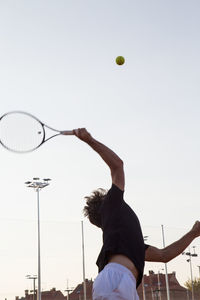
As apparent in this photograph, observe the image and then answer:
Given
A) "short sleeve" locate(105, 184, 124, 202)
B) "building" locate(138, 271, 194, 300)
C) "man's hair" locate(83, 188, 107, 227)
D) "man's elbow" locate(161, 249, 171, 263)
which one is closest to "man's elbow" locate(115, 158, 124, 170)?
"short sleeve" locate(105, 184, 124, 202)

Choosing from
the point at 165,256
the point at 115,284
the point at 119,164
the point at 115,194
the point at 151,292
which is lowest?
the point at 115,284

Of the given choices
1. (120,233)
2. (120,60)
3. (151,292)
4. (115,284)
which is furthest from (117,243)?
(151,292)

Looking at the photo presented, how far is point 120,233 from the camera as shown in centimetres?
422

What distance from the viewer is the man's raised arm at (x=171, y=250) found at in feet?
16.5

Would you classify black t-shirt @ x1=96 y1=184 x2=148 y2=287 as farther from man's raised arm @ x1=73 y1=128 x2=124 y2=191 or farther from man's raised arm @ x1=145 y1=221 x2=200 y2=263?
man's raised arm @ x1=145 y1=221 x2=200 y2=263

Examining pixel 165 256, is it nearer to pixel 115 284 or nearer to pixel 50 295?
pixel 115 284

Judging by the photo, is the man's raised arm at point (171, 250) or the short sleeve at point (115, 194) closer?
the short sleeve at point (115, 194)

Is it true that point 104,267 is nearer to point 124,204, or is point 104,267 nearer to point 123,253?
point 123,253

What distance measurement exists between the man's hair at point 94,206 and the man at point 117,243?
29 millimetres

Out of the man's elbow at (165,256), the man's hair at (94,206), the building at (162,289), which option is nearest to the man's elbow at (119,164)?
the man's hair at (94,206)

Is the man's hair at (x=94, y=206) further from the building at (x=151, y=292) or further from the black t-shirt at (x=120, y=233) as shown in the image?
the building at (x=151, y=292)

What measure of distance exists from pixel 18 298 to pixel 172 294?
28949 mm

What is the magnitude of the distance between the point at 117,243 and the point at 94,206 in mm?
732

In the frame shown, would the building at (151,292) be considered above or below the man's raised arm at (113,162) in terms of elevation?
above
